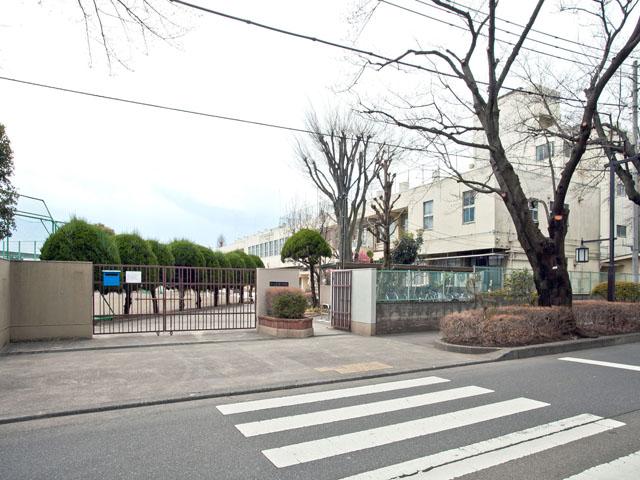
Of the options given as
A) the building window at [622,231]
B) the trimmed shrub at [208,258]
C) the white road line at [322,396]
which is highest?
the building window at [622,231]

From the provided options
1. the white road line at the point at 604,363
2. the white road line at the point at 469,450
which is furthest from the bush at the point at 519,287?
the white road line at the point at 469,450

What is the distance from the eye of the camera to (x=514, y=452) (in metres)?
4.67

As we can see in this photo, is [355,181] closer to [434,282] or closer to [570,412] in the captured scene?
[434,282]

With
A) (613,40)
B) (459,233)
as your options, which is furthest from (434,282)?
(459,233)

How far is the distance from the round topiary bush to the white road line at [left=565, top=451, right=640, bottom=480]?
1399 centimetres

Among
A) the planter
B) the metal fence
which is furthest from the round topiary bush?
the metal fence

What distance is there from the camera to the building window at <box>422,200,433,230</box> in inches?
1280

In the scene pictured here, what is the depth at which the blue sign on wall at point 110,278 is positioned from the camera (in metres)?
12.4

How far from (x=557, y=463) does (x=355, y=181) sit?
2070cm

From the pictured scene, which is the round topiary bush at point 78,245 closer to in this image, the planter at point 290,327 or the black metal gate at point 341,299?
the planter at point 290,327

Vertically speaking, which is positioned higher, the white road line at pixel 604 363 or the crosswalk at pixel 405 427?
the crosswalk at pixel 405 427

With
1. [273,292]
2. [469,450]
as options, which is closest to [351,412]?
[469,450]

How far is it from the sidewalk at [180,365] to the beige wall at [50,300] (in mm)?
475

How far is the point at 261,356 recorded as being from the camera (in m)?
10.1
